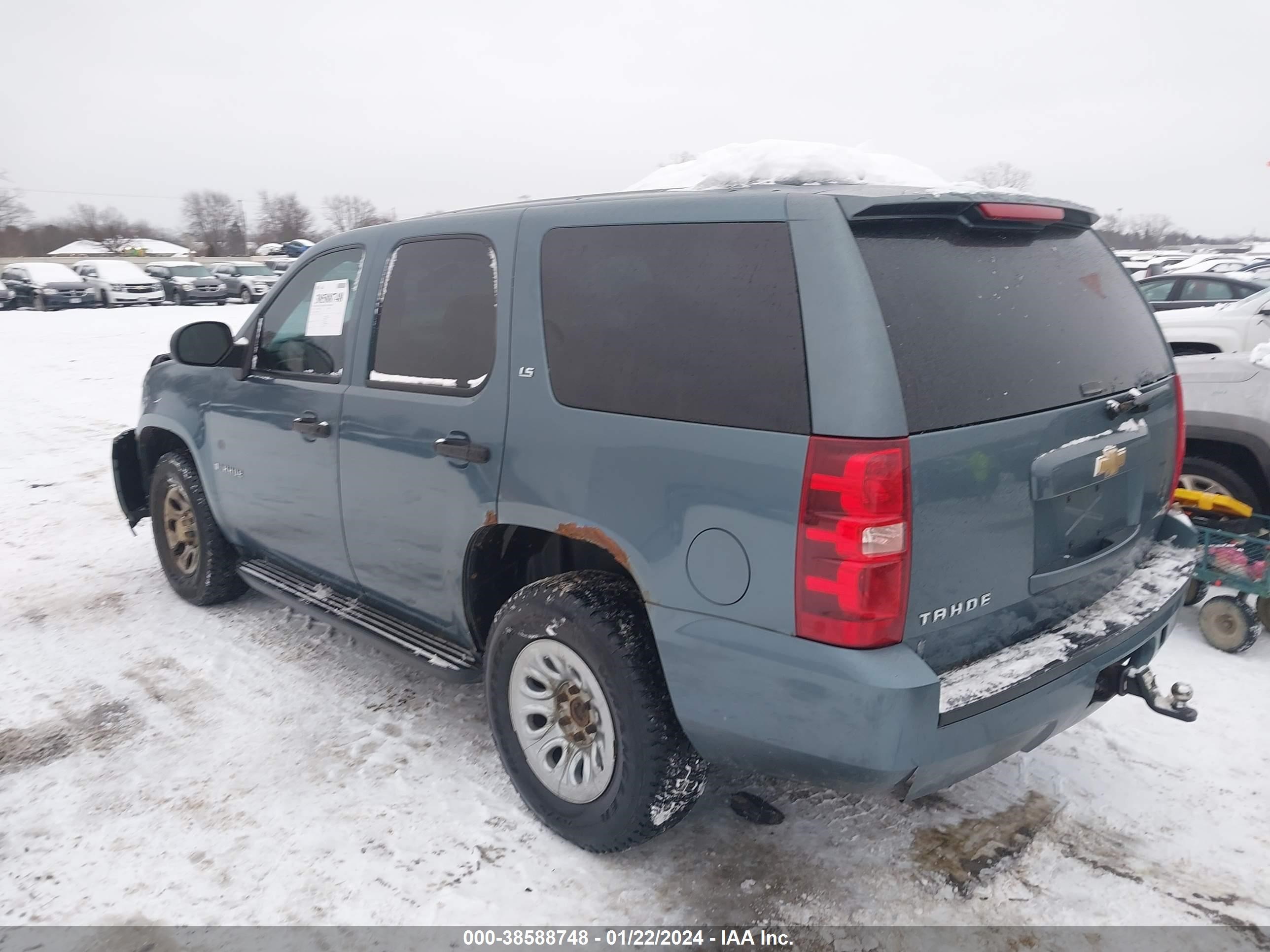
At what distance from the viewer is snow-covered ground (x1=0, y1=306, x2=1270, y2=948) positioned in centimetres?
258

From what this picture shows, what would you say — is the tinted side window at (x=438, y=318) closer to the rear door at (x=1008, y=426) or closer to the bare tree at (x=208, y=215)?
the rear door at (x=1008, y=426)

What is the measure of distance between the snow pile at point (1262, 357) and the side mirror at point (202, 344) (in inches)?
213

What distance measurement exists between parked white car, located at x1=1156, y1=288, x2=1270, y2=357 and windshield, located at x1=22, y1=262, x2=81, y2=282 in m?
32.4

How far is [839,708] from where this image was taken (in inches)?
82.0

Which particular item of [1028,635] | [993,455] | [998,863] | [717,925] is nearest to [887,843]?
[998,863]

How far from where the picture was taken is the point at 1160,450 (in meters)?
2.91

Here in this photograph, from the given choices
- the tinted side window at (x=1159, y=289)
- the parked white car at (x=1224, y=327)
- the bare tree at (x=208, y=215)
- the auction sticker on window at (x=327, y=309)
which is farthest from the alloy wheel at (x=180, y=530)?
the bare tree at (x=208, y=215)

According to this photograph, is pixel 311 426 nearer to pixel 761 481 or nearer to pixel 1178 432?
pixel 761 481

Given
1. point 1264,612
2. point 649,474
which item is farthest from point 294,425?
point 1264,612

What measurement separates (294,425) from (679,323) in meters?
2.05

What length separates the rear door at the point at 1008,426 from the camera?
7.05ft

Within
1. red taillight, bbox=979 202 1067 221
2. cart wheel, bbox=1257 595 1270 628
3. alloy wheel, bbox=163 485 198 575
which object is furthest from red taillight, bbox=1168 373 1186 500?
alloy wheel, bbox=163 485 198 575

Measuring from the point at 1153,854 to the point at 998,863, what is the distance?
0.52 metres

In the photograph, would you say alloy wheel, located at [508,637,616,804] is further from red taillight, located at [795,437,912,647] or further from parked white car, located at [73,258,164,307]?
parked white car, located at [73,258,164,307]
